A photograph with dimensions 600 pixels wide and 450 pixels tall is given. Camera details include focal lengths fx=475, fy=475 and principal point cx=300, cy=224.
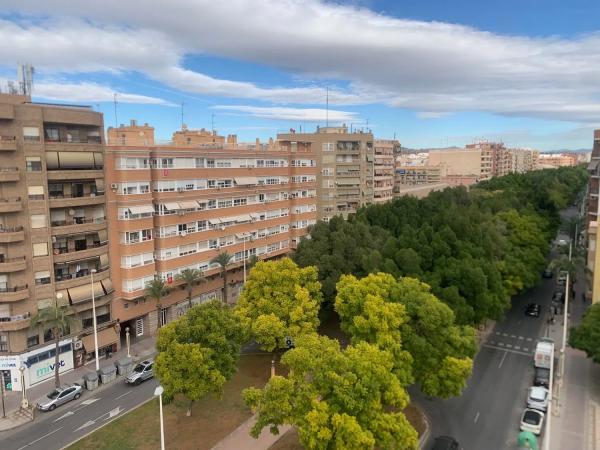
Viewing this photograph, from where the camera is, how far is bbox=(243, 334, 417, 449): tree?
72.9 feet

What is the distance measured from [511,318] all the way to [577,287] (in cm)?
1744

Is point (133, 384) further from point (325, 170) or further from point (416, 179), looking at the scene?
point (416, 179)

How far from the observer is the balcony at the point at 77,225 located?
40688 mm

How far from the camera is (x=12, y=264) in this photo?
38.0m

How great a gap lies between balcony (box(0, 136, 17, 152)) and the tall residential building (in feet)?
153

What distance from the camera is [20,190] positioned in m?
38.4

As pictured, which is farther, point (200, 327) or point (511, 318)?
point (511, 318)

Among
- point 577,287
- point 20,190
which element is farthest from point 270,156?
point 577,287

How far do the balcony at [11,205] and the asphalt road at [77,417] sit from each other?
1574 cm

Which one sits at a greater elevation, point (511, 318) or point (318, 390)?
point (318, 390)

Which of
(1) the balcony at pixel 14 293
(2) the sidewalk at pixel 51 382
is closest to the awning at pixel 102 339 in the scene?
(2) the sidewalk at pixel 51 382

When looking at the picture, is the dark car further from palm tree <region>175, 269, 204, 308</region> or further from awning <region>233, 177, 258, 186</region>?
awning <region>233, 177, 258, 186</region>

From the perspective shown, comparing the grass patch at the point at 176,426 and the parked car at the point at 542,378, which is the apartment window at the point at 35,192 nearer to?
the grass patch at the point at 176,426

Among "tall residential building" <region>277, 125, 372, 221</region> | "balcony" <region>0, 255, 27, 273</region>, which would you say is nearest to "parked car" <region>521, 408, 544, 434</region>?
"balcony" <region>0, 255, 27, 273</region>
